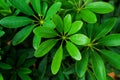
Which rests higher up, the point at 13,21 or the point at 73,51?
the point at 13,21

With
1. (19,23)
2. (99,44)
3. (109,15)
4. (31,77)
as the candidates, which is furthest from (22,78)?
(109,15)

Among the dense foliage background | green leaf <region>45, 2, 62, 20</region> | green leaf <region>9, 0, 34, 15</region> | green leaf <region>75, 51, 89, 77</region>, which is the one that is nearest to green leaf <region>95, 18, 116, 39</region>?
the dense foliage background

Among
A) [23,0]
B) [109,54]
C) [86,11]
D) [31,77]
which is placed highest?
[23,0]

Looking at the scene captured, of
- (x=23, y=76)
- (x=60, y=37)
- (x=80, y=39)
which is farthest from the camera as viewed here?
(x=23, y=76)

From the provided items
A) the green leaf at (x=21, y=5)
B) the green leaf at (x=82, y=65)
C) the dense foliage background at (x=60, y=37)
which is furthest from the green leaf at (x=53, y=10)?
the green leaf at (x=82, y=65)

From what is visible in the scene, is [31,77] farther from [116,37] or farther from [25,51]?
[116,37]

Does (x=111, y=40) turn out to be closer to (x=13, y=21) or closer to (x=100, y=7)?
(x=100, y=7)

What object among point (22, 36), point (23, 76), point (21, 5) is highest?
point (21, 5)

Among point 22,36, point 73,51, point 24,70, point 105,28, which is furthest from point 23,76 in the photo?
point 105,28
